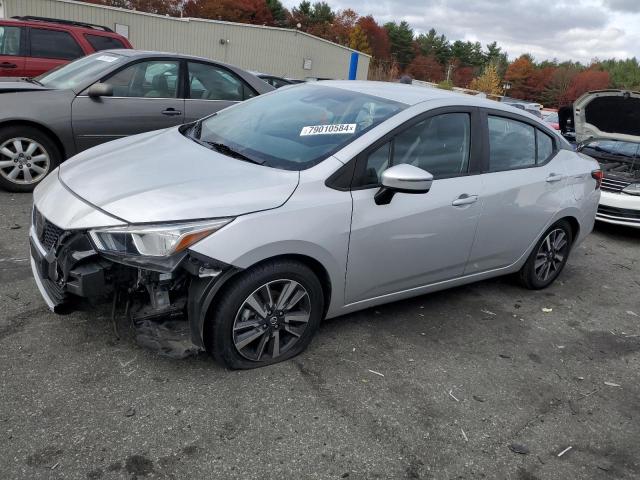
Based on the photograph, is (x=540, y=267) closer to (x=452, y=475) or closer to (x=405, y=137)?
(x=405, y=137)

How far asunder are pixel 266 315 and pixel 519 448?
1.48 m

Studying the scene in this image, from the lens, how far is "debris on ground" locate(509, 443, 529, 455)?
110 inches

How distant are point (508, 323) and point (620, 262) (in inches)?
113

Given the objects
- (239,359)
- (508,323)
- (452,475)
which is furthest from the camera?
(508,323)

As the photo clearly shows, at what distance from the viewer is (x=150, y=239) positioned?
2732 mm

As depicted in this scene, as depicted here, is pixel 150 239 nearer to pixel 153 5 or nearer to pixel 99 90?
pixel 99 90

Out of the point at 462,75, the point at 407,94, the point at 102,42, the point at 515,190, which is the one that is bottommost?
the point at 515,190

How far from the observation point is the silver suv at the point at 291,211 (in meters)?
2.79

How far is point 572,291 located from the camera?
5.18m

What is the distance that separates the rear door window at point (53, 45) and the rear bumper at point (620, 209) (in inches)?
300

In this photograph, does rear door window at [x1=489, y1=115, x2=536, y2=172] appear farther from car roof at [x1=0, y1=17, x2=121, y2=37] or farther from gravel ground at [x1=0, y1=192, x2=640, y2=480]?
car roof at [x1=0, y1=17, x2=121, y2=37]

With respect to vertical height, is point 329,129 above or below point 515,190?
above

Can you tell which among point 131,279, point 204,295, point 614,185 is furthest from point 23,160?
point 614,185

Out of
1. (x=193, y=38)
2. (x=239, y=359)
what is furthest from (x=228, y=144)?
(x=193, y=38)
